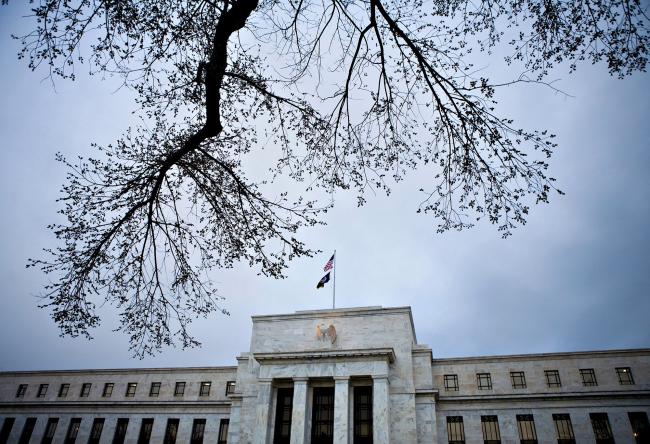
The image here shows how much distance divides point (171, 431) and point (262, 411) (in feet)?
40.3

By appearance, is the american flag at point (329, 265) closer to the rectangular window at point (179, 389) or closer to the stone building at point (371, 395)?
the stone building at point (371, 395)

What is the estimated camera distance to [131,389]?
45.0m

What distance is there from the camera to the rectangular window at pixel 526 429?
33.3m

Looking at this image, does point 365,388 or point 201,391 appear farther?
point 201,391

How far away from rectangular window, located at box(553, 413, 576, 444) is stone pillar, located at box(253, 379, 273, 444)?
22177 millimetres

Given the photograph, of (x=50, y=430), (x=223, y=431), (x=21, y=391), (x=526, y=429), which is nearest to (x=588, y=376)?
(x=526, y=429)

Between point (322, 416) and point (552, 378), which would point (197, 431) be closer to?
point (322, 416)

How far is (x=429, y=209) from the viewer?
827 cm

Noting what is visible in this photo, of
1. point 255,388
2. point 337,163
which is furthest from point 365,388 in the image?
point 337,163

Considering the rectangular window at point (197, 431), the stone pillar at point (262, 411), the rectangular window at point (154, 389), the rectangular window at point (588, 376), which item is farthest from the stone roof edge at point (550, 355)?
the rectangular window at point (154, 389)

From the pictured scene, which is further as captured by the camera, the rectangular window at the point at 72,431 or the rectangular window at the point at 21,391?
the rectangular window at the point at 21,391

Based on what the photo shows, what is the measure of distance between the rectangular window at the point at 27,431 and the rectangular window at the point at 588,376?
5289 cm

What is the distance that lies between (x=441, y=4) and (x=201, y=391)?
42868mm

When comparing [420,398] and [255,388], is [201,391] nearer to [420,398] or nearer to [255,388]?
[255,388]
